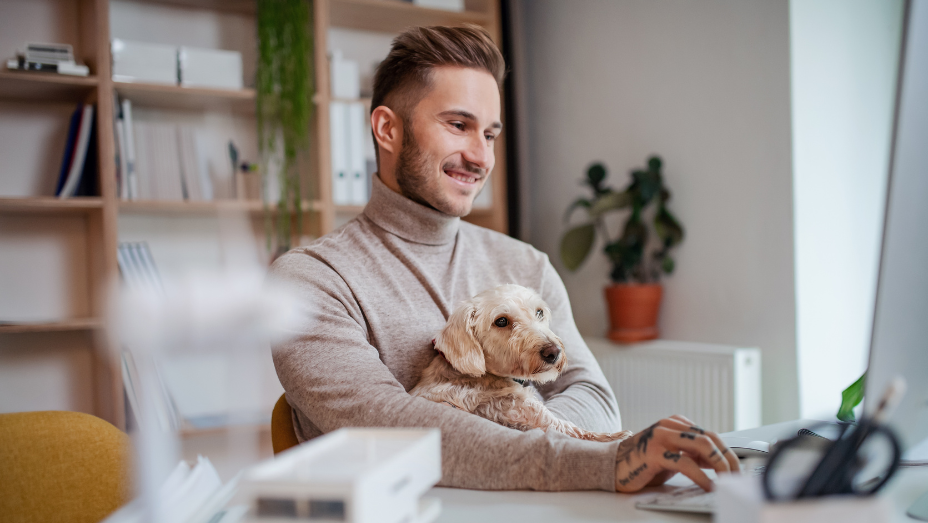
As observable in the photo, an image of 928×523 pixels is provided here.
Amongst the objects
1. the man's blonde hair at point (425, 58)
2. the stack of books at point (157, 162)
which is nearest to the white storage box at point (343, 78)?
the stack of books at point (157, 162)

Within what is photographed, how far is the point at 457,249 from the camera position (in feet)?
4.65

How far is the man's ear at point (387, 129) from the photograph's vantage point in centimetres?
138

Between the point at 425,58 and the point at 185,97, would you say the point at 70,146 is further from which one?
the point at 425,58

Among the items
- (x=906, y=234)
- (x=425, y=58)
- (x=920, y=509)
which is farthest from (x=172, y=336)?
(x=425, y=58)

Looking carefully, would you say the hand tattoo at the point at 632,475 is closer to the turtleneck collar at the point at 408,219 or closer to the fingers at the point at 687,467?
the fingers at the point at 687,467

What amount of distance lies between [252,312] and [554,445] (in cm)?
41

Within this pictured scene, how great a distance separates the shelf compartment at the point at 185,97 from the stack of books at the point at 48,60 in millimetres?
148

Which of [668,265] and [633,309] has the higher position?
[668,265]

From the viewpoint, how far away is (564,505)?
2.54ft

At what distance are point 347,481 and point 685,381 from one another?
7.38 feet

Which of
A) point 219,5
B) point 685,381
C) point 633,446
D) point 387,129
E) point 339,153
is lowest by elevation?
point 685,381

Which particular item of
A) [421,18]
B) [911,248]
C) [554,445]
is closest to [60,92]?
[421,18]

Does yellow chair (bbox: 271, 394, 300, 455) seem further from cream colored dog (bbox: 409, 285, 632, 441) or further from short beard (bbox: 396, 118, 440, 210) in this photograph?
short beard (bbox: 396, 118, 440, 210)

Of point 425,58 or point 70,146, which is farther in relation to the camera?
point 70,146
